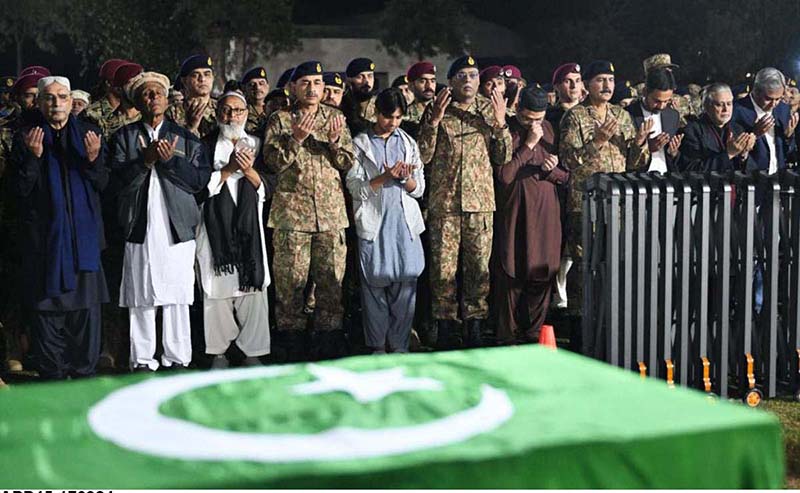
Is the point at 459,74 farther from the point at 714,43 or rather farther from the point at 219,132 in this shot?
the point at 714,43

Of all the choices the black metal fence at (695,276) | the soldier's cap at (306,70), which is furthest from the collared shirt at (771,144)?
the soldier's cap at (306,70)

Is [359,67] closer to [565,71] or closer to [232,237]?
[565,71]

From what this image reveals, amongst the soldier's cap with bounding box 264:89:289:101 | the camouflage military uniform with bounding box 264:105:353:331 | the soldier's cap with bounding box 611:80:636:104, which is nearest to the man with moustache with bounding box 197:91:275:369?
the camouflage military uniform with bounding box 264:105:353:331

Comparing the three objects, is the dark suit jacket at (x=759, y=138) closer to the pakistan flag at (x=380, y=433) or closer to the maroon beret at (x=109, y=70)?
the maroon beret at (x=109, y=70)

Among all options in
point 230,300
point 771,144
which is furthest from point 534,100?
point 230,300

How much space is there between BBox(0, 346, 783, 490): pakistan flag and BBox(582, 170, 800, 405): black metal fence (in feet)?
10.5

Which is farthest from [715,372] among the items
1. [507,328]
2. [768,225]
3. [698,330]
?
[507,328]

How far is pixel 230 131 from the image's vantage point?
7500 mm

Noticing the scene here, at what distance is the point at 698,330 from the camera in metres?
6.36

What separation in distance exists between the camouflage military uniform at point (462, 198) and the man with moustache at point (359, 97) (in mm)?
560

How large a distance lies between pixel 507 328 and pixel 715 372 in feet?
6.41

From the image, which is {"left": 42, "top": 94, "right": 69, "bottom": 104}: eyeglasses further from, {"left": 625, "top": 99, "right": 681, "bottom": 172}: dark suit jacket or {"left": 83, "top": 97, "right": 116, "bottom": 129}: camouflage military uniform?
{"left": 625, "top": 99, "right": 681, "bottom": 172}: dark suit jacket

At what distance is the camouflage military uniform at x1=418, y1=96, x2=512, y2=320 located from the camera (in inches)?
317

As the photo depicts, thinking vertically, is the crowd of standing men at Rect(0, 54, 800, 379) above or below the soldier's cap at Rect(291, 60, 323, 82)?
below
